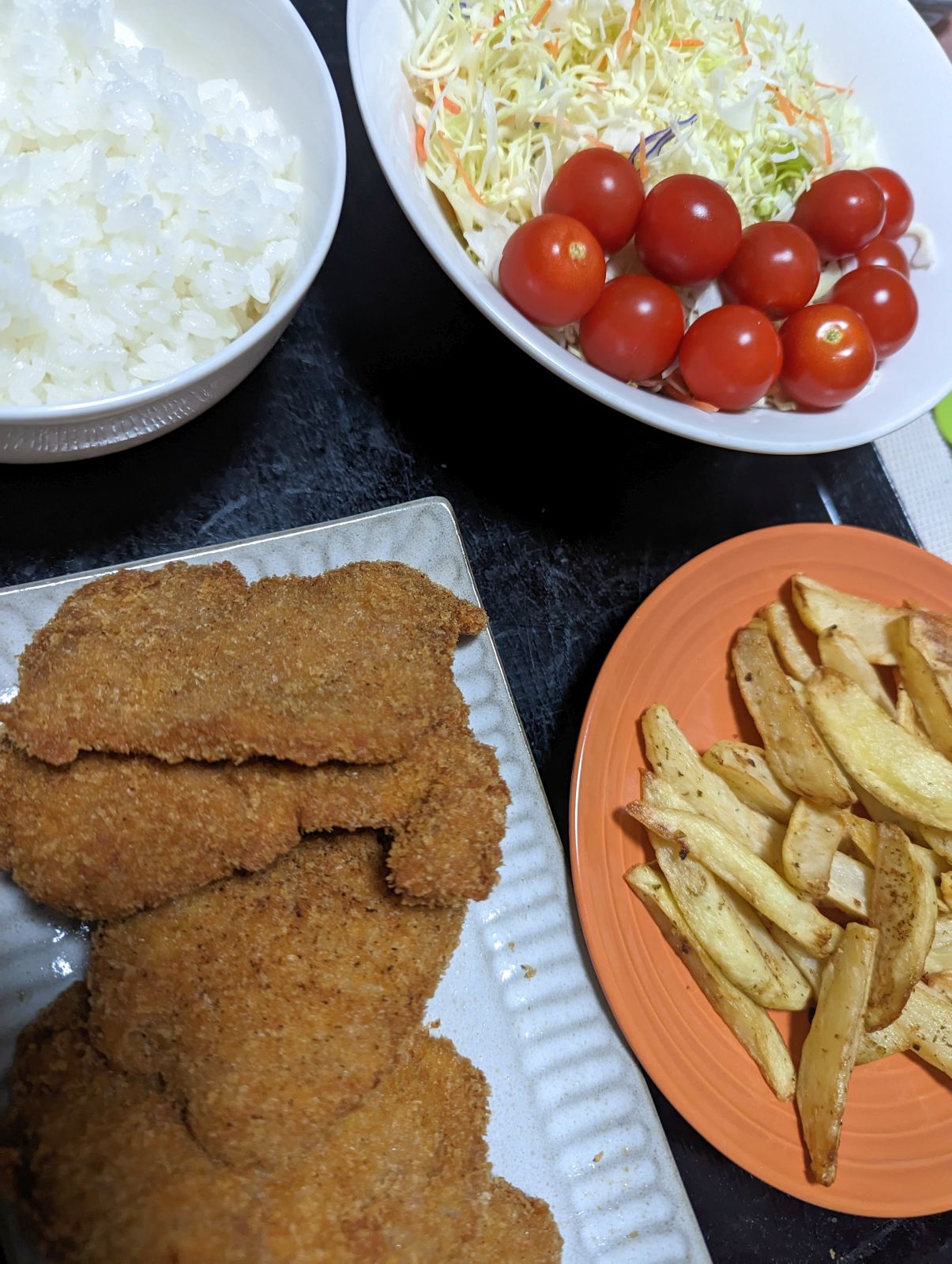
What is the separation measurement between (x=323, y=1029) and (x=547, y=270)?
1.18 meters

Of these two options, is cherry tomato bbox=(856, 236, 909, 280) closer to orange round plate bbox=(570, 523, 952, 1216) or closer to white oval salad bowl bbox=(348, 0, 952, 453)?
white oval salad bowl bbox=(348, 0, 952, 453)

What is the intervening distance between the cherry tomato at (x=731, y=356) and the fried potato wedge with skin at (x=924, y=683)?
1.64 ft

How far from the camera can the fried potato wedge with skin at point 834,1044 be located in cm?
132

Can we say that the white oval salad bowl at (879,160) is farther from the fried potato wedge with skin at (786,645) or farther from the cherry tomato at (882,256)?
the fried potato wedge with skin at (786,645)

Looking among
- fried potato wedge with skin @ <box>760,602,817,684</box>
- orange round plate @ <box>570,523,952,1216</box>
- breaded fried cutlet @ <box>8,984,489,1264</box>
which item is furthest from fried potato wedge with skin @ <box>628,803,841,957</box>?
breaded fried cutlet @ <box>8,984,489,1264</box>

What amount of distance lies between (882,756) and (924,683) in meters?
0.18

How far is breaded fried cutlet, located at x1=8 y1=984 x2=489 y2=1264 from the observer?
110 centimetres

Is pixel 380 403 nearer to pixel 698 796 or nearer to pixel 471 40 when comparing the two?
pixel 471 40

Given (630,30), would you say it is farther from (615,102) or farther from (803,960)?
(803,960)

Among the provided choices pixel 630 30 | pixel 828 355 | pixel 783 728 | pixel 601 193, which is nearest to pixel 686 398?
pixel 828 355

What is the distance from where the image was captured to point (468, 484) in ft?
5.40

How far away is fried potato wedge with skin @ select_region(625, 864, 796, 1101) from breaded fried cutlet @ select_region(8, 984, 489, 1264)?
16.8 inches

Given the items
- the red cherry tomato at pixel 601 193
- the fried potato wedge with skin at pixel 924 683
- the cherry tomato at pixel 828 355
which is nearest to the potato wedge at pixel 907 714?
the fried potato wedge with skin at pixel 924 683

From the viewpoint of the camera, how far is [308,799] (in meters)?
1.19
